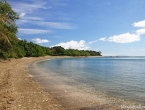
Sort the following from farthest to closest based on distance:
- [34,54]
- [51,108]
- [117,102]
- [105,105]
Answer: [34,54] < [117,102] < [105,105] < [51,108]

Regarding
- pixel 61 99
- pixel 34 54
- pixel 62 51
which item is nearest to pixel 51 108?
pixel 61 99

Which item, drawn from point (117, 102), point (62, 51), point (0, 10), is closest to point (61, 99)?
point (117, 102)

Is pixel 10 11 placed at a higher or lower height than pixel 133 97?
higher

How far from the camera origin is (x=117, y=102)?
1132 cm

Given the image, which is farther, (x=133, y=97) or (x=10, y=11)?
(x=10, y=11)

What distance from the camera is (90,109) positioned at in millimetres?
9625

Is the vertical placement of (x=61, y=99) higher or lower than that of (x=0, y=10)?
lower

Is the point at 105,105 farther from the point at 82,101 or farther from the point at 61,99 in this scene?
the point at 61,99

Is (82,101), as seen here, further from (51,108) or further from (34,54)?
(34,54)

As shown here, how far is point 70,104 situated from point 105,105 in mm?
2350

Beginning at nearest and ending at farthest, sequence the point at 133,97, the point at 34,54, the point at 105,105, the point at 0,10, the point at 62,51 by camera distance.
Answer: the point at 105,105 → the point at 133,97 → the point at 0,10 → the point at 34,54 → the point at 62,51

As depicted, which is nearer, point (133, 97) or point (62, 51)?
point (133, 97)

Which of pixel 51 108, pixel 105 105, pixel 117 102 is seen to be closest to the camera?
pixel 51 108

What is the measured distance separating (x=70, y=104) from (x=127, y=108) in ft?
→ 12.1
